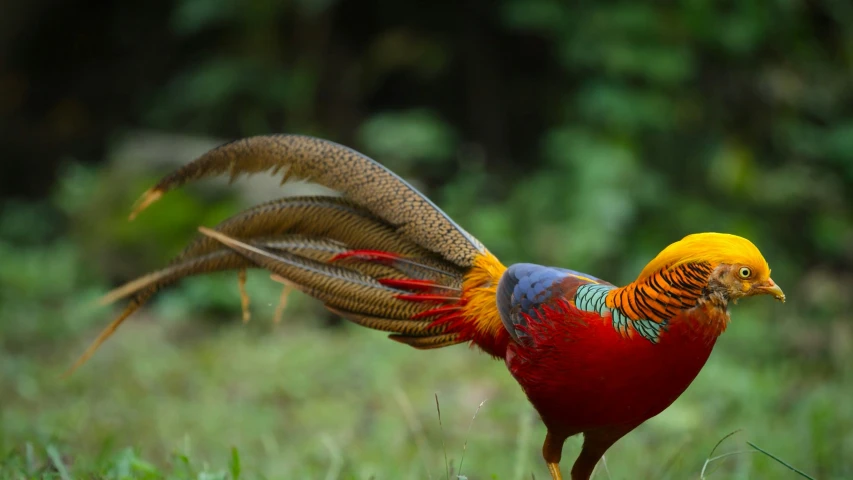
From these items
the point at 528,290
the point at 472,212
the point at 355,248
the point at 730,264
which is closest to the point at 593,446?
the point at 528,290

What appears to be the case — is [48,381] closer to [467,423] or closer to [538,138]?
[467,423]

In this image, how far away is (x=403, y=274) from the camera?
9.09 ft

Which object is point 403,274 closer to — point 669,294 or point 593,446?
point 593,446

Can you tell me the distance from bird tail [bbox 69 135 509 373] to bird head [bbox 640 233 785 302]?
75cm

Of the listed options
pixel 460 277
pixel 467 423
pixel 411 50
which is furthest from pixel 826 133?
pixel 460 277

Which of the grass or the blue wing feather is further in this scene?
the grass

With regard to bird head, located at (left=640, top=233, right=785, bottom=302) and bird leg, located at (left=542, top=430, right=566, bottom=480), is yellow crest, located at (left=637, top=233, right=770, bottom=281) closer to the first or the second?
bird head, located at (left=640, top=233, right=785, bottom=302)

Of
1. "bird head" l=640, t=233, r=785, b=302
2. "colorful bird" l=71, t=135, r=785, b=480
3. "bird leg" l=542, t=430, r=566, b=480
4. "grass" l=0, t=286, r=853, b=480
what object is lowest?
"grass" l=0, t=286, r=853, b=480

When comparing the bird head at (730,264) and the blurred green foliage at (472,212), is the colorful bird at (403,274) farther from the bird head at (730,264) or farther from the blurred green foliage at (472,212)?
the blurred green foliage at (472,212)

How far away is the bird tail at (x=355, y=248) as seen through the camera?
2.74m

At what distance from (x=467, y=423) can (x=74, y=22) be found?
26.8ft

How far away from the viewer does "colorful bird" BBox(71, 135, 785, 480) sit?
2.41m

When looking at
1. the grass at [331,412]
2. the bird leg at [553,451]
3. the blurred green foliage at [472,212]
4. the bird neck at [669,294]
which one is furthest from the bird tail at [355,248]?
the blurred green foliage at [472,212]

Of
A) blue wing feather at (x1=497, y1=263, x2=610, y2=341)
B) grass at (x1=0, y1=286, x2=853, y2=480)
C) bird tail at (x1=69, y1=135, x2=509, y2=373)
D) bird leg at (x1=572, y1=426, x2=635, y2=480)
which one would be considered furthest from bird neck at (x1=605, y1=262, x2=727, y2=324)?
grass at (x1=0, y1=286, x2=853, y2=480)
